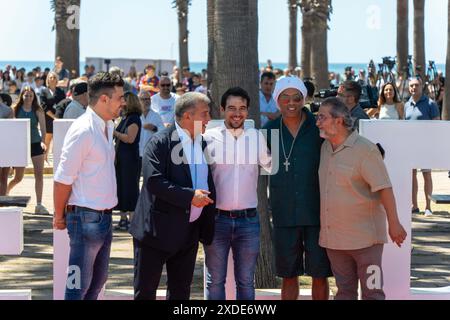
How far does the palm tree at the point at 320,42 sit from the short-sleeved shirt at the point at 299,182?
18800mm

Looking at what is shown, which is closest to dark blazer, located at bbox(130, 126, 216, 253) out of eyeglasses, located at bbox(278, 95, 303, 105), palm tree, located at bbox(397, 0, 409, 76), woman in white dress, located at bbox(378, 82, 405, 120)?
eyeglasses, located at bbox(278, 95, 303, 105)

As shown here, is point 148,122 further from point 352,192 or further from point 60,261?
point 352,192

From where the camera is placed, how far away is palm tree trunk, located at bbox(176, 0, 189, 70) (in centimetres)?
4692

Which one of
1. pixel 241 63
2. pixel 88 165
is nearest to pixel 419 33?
pixel 241 63

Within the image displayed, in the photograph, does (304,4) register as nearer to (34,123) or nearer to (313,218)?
(34,123)

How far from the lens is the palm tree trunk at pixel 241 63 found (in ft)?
30.4

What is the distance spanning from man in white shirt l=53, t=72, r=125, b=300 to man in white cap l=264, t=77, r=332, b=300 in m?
1.19

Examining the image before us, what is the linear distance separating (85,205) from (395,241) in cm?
218

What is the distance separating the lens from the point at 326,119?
720cm

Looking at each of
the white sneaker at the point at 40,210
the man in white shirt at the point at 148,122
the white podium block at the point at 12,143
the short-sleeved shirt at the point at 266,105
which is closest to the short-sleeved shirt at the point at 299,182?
the white podium block at the point at 12,143

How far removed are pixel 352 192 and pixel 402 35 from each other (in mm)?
28341

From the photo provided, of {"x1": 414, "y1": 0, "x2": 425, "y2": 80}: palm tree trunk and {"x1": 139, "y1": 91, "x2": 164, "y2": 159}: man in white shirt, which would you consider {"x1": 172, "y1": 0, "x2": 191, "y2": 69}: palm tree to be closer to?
{"x1": 414, "y1": 0, "x2": 425, "y2": 80}: palm tree trunk

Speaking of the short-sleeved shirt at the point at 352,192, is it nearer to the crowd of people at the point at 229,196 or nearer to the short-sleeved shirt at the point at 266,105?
the crowd of people at the point at 229,196

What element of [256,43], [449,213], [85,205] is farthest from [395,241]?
[449,213]
